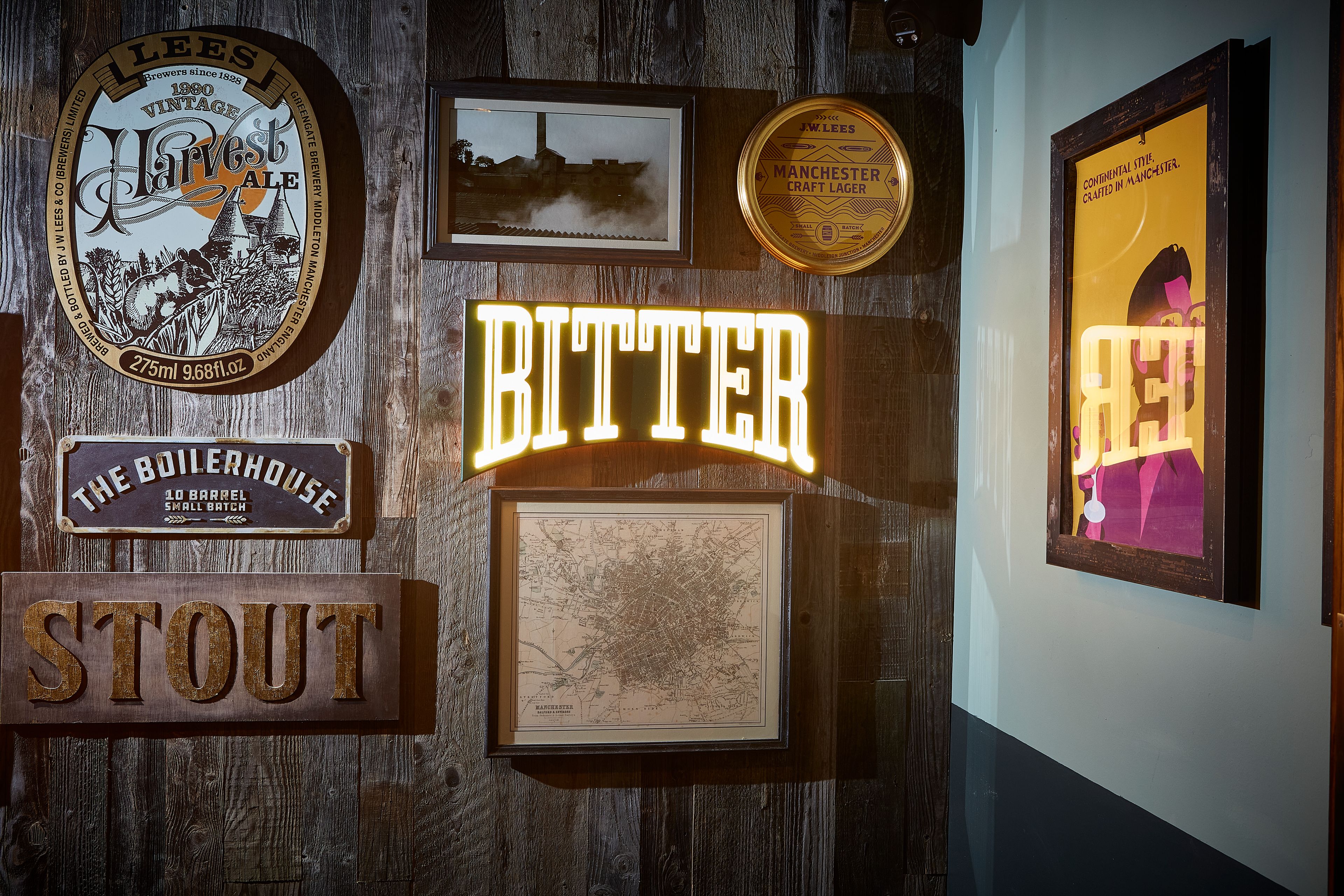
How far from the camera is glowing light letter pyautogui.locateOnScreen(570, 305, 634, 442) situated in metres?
1.90

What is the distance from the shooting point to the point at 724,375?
1.92 metres

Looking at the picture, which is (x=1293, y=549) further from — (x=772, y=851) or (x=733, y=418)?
(x=772, y=851)

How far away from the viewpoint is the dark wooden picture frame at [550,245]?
6.21 ft

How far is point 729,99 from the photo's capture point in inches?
77.7

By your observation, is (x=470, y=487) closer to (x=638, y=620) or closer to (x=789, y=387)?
(x=638, y=620)

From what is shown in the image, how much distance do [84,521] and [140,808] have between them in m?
0.75

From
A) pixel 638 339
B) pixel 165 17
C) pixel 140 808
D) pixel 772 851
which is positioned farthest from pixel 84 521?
pixel 772 851

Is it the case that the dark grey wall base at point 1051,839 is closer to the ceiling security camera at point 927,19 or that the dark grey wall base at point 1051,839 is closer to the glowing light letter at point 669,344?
the glowing light letter at point 669,344

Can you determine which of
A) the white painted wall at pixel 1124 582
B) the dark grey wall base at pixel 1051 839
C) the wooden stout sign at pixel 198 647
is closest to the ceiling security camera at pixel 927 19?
the white painted wall at pixel 1124 582

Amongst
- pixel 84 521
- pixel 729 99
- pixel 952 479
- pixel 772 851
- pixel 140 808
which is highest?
pixel 729 99

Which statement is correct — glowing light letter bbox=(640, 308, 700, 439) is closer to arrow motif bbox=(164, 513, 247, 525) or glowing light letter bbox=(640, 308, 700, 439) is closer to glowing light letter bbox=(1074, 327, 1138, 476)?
glowing light letter bbox=(1074, 327, 1138, 476)

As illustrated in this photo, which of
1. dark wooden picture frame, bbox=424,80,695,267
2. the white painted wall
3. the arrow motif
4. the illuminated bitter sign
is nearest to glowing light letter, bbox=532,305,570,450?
the illuminated bitter sign

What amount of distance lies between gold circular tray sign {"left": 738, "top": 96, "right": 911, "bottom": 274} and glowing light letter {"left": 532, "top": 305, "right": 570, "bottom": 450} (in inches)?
23.0

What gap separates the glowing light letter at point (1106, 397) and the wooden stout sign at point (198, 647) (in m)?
1.69
